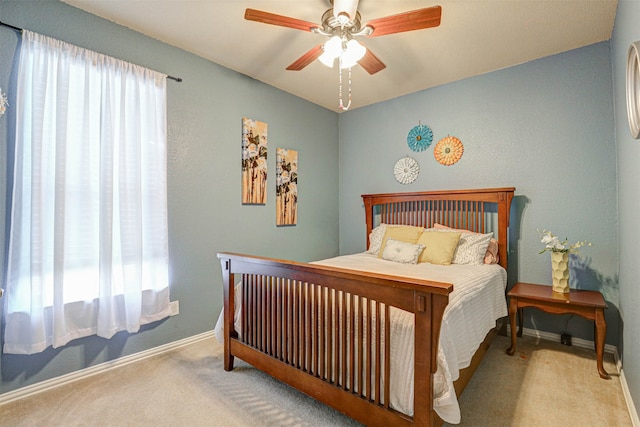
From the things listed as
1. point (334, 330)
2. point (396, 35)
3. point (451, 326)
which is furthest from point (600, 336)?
point (396, 35)

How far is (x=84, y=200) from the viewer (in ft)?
6.91

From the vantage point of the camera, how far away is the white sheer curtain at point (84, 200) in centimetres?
187

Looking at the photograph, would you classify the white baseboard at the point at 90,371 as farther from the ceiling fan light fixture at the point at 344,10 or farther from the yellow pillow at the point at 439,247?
the ceiling fan light fixture at the point at 344,10

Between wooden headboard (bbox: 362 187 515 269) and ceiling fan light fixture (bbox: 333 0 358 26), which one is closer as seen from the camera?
ceiling fan light fixture (bbox: 333 0 358 26)

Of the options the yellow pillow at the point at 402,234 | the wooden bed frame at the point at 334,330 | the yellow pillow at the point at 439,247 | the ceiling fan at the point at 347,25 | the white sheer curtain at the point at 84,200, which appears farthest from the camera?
the yellow pillow at the point at 402,234

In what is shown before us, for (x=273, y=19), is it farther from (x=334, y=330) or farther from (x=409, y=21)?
(x=334, y=330)

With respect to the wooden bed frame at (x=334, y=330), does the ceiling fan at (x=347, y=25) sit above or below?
above

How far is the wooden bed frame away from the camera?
132 centimetres

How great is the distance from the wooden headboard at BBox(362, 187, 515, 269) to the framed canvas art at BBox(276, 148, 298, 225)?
36.8 inches

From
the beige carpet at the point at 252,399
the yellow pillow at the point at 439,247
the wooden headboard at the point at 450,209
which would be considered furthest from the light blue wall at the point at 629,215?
the yellow pillow at the point at 439,247

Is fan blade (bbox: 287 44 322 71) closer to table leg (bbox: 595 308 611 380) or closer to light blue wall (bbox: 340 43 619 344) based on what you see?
light blue wall (bbox: 340 43 619 344)

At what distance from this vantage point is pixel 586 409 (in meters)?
1.77

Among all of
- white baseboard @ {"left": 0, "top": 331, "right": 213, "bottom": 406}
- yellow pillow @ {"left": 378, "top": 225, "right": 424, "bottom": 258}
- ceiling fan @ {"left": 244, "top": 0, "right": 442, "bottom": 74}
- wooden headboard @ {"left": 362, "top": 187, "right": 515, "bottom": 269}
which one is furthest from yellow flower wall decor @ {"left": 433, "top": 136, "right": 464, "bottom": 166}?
white baseboard @ {"left": 0, "top": 331, "right": 213, "bottom": 406}

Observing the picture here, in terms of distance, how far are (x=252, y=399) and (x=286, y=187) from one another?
225cm
